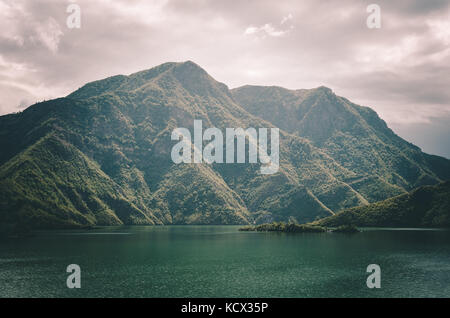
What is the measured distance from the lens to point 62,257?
125m

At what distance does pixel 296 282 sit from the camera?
8806 cm

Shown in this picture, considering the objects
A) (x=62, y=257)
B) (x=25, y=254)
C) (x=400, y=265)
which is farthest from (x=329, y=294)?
(x=25, y=254)

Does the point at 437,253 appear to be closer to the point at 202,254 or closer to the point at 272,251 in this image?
the point at 272,251

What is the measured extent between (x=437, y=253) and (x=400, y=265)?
33705 mm

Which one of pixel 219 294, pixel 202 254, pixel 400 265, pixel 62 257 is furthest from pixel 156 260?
pixel 400 265
